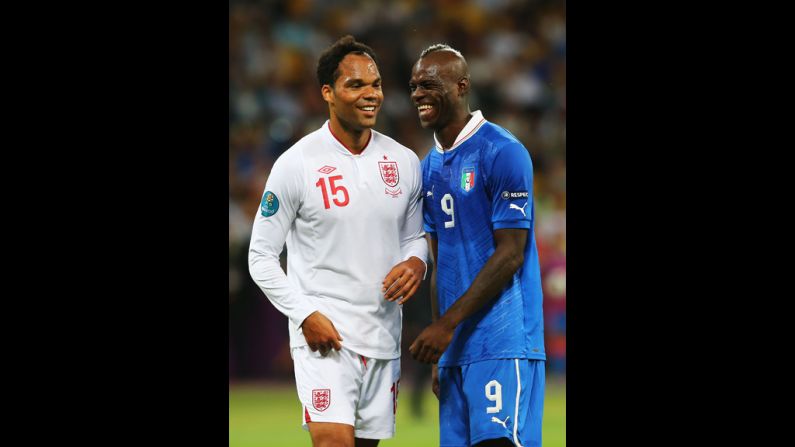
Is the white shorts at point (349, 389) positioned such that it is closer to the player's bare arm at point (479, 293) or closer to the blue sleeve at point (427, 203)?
the player's bare arm at point (479, 293)

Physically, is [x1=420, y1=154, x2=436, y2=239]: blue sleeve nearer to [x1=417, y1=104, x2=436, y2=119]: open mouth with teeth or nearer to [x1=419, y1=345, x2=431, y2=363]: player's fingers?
[x1=417, y1=104, x2=436, y2=119]: open mouth with teeth

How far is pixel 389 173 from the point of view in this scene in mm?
4164

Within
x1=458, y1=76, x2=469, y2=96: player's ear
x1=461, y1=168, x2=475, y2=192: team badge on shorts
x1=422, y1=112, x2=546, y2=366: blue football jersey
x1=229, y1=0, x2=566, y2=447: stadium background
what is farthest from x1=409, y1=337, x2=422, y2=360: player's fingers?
x1=229, y1=0, x2=566, y2=447: stadium background

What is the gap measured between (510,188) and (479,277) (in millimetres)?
392

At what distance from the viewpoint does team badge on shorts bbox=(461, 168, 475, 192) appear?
3.95 meters

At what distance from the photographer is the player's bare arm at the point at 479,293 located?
3771mm

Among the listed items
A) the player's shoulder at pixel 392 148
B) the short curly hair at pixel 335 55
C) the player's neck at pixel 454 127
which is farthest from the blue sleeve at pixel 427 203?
the short curly hair at pixel 335 55

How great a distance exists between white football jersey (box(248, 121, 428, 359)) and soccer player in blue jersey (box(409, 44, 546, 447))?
0.25 meters

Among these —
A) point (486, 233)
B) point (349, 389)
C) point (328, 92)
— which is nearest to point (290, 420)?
point (349, 389)

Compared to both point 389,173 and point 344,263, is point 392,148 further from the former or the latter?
point 344,263

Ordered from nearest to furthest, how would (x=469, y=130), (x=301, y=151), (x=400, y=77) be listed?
(x=469, y=130) < (x=301, y=151) < (x=400, y=77)

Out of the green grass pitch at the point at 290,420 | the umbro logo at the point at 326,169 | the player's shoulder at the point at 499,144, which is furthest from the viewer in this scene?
the green grass pitch at the point at 290,420

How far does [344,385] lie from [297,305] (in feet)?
1.31

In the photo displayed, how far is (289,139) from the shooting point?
7355 mm
